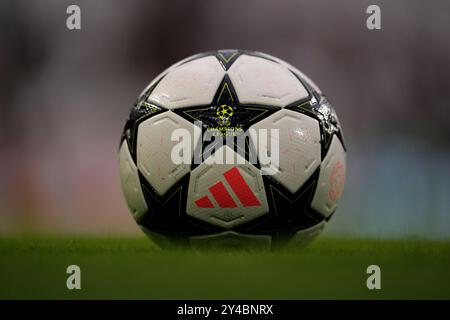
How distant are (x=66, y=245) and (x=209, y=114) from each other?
2.45 meters

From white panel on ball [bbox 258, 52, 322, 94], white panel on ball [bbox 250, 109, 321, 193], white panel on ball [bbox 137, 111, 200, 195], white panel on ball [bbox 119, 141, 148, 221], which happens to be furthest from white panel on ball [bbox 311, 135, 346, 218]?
white panel on ball [bbox 119, 141, 148, 221]

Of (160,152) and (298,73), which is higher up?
(298,73)

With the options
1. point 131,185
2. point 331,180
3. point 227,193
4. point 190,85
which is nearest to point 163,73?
point 190,85

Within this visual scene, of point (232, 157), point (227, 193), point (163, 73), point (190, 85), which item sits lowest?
point (227, 193)

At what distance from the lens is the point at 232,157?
5277 mm

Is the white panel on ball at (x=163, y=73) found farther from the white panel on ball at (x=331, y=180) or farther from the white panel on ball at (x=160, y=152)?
the white panel on ball at (x=331, y=180)

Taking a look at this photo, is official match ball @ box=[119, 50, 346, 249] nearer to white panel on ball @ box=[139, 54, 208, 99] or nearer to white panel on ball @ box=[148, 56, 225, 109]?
white panel on ball @ box=[148, 56, 225, 109]

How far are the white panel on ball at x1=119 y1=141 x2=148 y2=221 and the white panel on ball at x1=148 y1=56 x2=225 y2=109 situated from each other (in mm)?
528

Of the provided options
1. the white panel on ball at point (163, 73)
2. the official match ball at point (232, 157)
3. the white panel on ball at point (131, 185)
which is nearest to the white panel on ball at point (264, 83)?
the official match ball at point (232, 157)

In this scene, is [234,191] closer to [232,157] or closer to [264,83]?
[232,157]

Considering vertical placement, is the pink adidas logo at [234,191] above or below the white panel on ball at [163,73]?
below

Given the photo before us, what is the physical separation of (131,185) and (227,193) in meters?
0.93

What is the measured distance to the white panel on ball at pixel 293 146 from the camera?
5.35 metres

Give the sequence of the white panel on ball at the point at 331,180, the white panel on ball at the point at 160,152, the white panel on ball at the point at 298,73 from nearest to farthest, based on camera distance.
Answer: the white panel on ball at the point at 160,152
the white panel on ball at the point at 331,180
the white panel on ball at the point at 298,73
